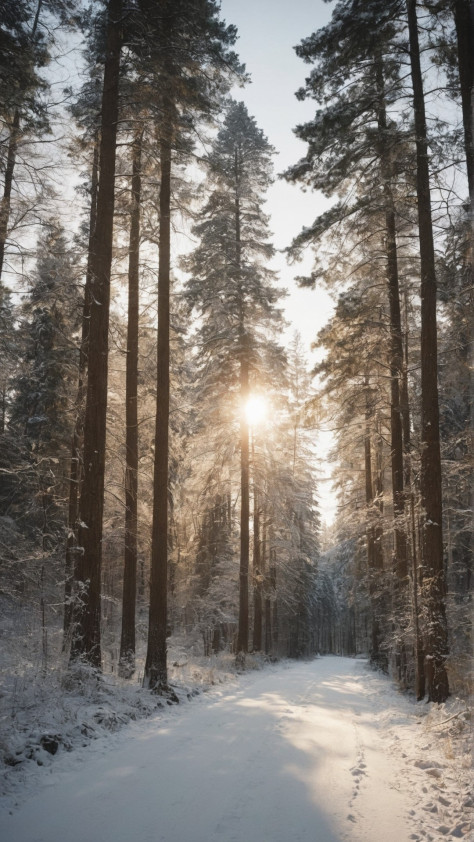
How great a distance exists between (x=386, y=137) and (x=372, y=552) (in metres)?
16.5

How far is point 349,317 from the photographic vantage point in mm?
13836

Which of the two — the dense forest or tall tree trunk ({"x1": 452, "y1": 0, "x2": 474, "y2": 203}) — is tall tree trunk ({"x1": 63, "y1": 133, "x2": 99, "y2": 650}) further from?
tall tree trunk ({"x1": 452, "y1": 0, "x2": 474, "y2": 203})

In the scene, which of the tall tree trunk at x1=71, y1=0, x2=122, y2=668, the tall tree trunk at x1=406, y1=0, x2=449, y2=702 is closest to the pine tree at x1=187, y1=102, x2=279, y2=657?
the tall tree trunk at x1=71, y1=0, x2=122, y2=668

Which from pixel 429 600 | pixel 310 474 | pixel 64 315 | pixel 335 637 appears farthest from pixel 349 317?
pixel 335 637

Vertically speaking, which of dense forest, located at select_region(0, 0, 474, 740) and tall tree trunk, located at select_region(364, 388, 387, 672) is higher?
dense forest, located at select_region(0, 0, 474, 740)

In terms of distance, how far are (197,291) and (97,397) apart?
997cm

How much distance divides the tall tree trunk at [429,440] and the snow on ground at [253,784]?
1.09 meters

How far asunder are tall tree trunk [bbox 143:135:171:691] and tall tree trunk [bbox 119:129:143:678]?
851 mm

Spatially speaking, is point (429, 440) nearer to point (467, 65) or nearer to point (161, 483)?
point (161, 483)

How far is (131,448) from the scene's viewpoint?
13492mm

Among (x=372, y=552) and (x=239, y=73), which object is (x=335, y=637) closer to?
(x=372, y=552)

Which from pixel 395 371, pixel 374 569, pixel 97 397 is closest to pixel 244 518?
pixel 374 569

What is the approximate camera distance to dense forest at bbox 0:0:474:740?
938cm

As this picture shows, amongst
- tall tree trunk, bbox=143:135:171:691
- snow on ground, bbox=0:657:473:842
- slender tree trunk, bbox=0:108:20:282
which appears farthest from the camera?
tall tree trunk, bbox=143:135:171:691
